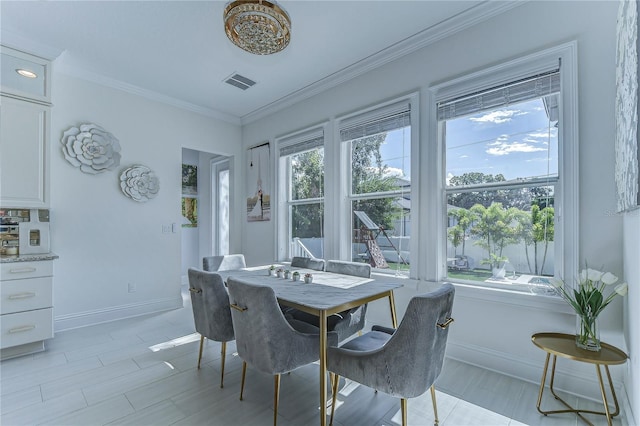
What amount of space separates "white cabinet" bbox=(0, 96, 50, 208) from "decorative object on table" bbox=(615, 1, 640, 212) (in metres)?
4.43

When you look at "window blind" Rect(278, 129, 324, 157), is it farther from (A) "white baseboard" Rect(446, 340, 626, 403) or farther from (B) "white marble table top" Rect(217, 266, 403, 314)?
(A) "white baseboard" Rect(446, 340, 626, 403)

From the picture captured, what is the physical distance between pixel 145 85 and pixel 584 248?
484 centimetres

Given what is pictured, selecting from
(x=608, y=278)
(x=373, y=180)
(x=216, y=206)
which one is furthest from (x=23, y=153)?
(x=608, y=278)

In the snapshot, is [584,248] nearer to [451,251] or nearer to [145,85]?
[451,251]

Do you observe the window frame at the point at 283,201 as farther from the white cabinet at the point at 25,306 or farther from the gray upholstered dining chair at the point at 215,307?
the white cabinet at the point at 25,306

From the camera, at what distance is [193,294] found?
2328 millimetres

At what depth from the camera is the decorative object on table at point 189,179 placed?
19.2 ft

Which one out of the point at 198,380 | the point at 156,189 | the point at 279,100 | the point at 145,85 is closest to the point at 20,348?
the point at 198,380

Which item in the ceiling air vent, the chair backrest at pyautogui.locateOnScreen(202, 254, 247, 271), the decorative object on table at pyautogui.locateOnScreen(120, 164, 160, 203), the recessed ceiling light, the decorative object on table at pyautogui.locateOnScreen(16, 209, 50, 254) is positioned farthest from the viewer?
the decorative object on table at pyautogui.locateOnScreen(120, 164, 160, 203)

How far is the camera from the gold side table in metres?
1.63

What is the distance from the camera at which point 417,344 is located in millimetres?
1399

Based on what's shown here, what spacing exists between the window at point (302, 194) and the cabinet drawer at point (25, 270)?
8.33ft

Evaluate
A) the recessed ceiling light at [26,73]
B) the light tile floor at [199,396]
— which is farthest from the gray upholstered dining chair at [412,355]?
the recessed ceiling light at [26,73]

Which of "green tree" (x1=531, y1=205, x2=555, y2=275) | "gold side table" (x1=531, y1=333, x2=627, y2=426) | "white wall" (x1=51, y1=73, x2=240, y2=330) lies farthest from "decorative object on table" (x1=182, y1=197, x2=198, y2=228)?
"gold side table" (x1=531, y1=333, x2=627, y2=426)
